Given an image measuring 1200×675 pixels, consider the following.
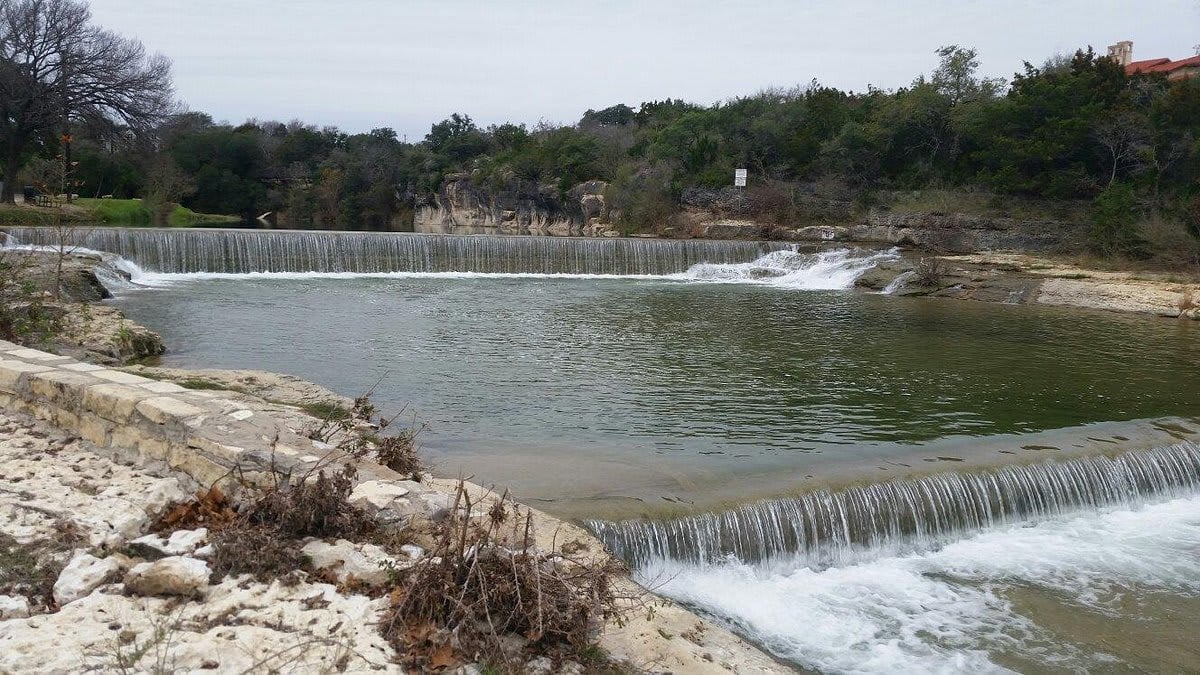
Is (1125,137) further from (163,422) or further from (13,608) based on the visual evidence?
(13,608)

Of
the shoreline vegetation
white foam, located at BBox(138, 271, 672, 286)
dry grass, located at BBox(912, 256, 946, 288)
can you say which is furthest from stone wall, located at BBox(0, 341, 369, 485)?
dry grass, located at BBox(912, 256, 946, 288)

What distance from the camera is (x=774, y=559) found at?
19.8 ft

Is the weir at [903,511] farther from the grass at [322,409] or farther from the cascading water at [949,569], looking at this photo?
the grass at [322,409]

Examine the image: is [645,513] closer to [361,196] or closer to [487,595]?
[487,595]

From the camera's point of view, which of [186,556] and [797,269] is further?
[797,269]

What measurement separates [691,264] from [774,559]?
20.1m

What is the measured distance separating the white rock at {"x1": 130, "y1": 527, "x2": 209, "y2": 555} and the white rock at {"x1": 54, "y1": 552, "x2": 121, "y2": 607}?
183 millimetres

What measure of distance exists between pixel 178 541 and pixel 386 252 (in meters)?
21.1

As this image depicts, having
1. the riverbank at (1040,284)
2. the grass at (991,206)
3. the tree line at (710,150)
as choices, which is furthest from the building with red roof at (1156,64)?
the riverbank at (1040,284)

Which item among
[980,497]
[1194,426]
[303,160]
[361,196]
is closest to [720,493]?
[980,497]

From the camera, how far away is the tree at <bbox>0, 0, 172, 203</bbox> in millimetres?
28953

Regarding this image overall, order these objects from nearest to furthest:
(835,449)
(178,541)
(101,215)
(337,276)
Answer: (178,541) < (835,449) < (337,276) < (101,215)

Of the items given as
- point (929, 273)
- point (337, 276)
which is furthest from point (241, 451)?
point (929, 273)

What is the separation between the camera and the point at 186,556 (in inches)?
139
